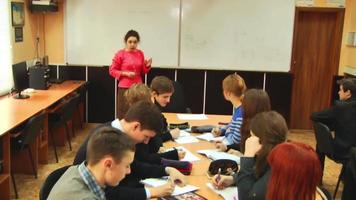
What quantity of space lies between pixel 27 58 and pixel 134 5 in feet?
5.59

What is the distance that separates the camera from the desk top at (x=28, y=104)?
147 inches

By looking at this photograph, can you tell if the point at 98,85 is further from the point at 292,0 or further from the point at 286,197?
the point at 286,197

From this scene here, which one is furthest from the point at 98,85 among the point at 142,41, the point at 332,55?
the point at 332,55

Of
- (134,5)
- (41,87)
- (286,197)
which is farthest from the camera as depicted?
(134,5)

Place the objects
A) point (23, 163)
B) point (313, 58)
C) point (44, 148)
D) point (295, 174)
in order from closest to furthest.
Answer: point (295, 174), point (23, 163), point (44, 148), point (313, 58)

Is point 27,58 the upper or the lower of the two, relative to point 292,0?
lower

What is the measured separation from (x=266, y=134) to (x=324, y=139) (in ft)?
6.73

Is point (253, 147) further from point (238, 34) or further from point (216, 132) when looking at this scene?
point (238, 34)

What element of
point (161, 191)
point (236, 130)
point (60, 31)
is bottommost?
point (161, 191)

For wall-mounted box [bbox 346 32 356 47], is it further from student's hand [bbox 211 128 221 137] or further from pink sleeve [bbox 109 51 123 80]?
student's hand [bbox 211 128 221 137]

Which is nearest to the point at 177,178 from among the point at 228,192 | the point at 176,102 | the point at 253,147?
the point at 228,192

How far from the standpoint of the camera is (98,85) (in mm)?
6371

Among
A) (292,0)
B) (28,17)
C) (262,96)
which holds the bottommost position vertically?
(262,96)

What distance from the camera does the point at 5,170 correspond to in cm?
372
